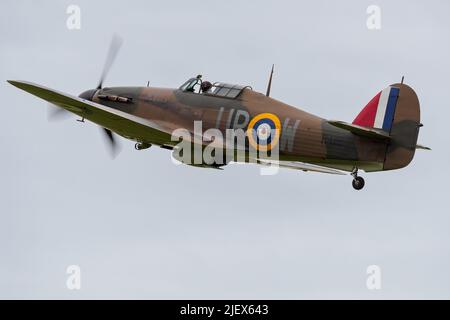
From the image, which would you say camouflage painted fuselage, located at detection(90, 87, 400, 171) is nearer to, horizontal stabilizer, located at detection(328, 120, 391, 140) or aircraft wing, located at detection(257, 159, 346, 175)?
horizontal stabilizer, located at detection(328, 120, 391, 140)

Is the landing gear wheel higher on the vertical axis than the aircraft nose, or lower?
lower

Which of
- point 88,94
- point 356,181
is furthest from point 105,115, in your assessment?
point 356,181

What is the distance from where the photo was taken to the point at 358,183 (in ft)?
87.1

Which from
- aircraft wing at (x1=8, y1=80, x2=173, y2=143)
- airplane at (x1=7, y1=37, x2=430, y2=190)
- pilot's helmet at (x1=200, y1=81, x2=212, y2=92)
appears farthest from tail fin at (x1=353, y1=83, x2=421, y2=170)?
aircraft wing at (x1=8, y1=80, x2=173, y2=143)

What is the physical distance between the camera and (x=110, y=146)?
30500mm

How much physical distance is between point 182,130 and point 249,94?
1.71m

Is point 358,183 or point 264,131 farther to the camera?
point 264,131

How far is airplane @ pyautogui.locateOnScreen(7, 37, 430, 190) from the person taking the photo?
2655cm

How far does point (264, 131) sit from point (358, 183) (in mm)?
2430

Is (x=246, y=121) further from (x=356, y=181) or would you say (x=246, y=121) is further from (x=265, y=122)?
(x=356, y=181)

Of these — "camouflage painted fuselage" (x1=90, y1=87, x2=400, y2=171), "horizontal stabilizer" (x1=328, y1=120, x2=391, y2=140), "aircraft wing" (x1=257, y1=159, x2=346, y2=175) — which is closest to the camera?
"horizontal stabilizer" (x1=328, y1=120, x2=391, y2=140)

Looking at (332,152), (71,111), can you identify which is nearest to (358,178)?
(332,152)

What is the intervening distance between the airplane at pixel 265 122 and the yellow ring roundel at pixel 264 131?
0.8 inches

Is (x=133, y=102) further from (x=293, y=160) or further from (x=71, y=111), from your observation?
(x=293, y=160)
